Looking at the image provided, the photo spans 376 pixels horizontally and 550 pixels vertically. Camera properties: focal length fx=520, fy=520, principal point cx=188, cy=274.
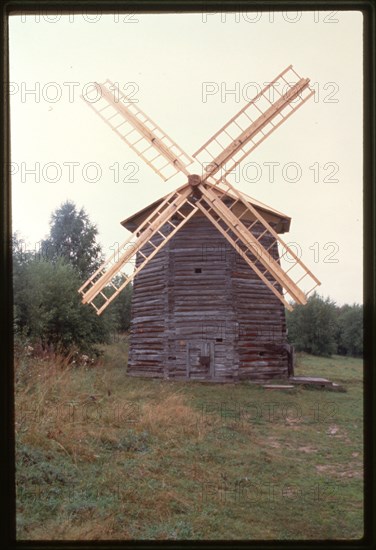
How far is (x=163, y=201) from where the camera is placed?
14.2 m

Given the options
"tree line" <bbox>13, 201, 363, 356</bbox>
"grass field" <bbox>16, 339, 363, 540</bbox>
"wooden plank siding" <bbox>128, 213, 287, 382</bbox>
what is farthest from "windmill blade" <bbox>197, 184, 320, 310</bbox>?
"grass field" <bbox>16, 339, 363, 540</bbox>

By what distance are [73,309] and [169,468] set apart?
27.6 feet

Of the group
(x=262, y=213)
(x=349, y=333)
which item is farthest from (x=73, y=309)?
(x=349, y=333)

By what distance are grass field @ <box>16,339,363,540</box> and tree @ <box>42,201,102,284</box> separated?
10.7 meters

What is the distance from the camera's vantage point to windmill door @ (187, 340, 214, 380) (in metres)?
15.2

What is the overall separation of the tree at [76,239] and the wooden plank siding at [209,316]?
5734 mm

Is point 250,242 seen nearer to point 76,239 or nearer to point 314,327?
point 314,327

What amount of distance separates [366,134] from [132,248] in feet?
30.0

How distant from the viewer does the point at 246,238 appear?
44.7 feet

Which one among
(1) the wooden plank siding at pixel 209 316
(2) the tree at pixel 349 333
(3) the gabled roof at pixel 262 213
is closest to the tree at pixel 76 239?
(3) the gabled roof at pixel 262 213

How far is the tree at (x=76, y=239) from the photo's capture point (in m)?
20.5

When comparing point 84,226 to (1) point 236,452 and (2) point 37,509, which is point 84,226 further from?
(2) point 37,509
